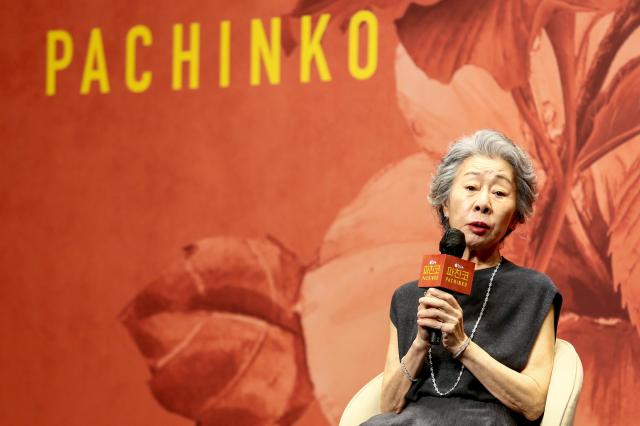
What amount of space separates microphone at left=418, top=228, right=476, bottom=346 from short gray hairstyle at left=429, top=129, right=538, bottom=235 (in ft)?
Answer: 1.08

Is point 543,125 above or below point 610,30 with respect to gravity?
below

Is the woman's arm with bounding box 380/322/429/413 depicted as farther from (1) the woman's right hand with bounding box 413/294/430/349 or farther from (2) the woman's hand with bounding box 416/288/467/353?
(2) the woman's hand with bounding box 416/288/467/353

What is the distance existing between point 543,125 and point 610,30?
386mm

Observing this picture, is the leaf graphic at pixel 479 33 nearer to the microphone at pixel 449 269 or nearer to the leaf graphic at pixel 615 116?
the leaf graphic at pixel 615 116

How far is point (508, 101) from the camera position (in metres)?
3.89

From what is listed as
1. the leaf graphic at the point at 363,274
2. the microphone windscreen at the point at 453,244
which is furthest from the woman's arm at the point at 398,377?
the leaf graphic at the point at 363,274

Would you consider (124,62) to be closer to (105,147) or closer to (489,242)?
(105,147)

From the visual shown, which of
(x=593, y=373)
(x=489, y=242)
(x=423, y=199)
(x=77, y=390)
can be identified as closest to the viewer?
(x=489, y=242)

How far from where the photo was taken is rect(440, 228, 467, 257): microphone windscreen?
2.64 meters

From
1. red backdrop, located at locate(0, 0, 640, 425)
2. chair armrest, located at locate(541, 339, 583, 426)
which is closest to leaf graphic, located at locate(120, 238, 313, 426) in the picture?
red backdrop, located at locate(0, 0, 640, 425)

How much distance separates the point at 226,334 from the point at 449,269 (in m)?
1.75

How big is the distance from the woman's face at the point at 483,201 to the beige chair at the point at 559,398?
0.34 m

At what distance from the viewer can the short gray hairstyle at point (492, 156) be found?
2.94 m

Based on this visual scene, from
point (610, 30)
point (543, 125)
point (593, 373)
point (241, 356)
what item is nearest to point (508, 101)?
point (543, 125)
